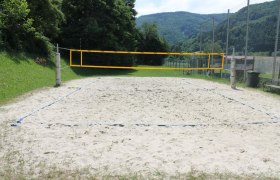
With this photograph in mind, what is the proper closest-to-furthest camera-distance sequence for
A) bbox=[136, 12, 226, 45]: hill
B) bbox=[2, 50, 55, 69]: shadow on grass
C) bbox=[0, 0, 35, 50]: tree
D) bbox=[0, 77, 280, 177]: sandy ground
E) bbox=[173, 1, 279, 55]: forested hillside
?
bbox=[0, 77, 280, 177]: sandy ground → bbox=[173, 1, 279, 55]: forested hillside → bbox=[2, 50, 55, 69]: shadow on grass → bbox=[0, 0, 35, 50]: tree → bbox=[136, 12, 226, 45]: hill

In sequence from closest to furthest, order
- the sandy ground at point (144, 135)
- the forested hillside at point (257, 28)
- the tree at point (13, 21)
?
the sandy ground at point (144, 135) → the forested hillside at point (257, 28) → the tree at point (13, 21)

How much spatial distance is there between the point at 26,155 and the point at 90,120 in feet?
6.58

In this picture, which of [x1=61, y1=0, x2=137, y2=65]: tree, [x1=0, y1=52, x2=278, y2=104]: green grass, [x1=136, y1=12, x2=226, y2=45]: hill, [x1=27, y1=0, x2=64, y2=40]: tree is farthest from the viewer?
[x1=136, y1=12, x2=226, y2=45]: hill

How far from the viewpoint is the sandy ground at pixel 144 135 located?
3.72 m

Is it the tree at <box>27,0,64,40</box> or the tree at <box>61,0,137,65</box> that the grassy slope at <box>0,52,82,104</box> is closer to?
the tree at <box>27,0,64,40</box>

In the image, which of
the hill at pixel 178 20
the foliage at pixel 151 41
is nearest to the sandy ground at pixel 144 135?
the foliage at pixel 151 41

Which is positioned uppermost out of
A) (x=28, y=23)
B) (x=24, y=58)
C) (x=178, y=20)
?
(x=178, y=20)

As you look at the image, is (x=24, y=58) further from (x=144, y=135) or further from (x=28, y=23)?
(x=144, y=135)

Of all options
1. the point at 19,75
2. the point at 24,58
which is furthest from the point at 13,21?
the point at 19,75

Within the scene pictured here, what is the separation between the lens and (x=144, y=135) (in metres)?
4.87

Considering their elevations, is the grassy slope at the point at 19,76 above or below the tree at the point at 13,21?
below

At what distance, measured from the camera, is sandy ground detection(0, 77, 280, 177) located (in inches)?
A: 146

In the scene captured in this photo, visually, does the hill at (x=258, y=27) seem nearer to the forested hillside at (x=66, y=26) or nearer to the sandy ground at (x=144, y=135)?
the sandy ground at (x=144, y=135)

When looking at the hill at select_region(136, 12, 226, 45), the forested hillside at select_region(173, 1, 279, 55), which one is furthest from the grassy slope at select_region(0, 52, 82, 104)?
the hill at select_region(136, 12, 226, 45)
